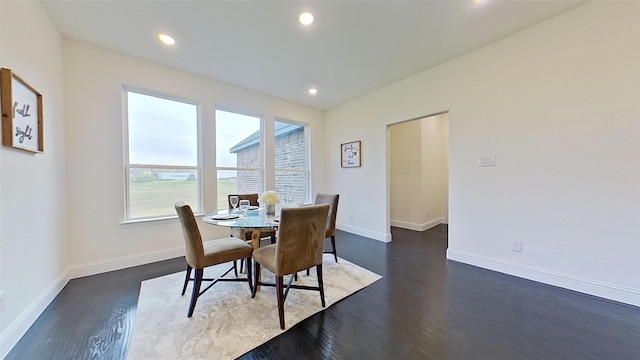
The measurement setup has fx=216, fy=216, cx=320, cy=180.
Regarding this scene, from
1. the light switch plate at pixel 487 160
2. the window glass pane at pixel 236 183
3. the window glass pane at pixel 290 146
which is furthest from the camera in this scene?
the window glass pane at pixel 290 146

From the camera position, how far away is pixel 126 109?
9.48 ft

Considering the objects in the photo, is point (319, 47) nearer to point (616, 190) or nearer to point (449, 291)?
point (449, 291)

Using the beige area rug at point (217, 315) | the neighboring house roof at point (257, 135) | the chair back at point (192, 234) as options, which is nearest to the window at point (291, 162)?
the neighboring house roof at point (257, 135)

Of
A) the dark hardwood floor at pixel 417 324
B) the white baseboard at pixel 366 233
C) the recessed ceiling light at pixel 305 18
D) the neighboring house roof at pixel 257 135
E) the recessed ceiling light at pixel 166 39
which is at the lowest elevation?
the dark hardwood floor at pixel 417 324

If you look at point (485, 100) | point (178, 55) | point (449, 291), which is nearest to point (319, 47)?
point (178, 55)

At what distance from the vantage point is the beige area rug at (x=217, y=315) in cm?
145

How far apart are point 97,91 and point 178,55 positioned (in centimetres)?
104

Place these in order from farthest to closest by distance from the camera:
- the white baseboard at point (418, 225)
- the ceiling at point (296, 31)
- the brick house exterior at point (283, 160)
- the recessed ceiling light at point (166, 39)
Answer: the white baseboard at point (418, 225), the brick house exterior at point (283, 160), the recessed ceiling light at point (166, 39), the ceiling at point (296, 31)

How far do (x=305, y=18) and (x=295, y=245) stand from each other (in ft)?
7.16

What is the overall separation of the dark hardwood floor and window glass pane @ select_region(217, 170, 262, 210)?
1.49 m

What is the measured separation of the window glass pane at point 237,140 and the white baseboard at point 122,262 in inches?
57.9

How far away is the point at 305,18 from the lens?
216cm

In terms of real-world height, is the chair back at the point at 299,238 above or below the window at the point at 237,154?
below

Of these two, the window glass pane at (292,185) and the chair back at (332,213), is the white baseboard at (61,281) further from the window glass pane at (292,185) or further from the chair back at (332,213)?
the chair back at (332,213)
